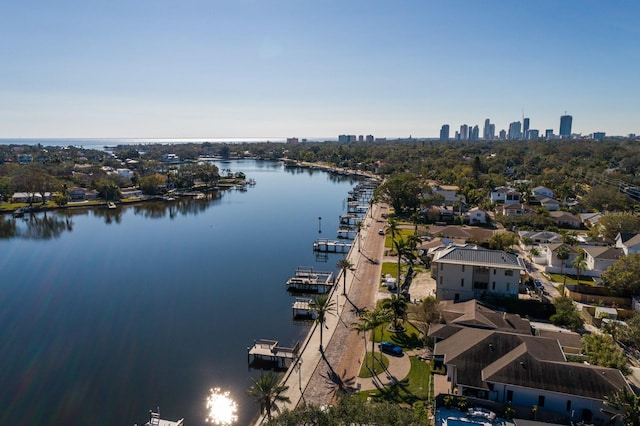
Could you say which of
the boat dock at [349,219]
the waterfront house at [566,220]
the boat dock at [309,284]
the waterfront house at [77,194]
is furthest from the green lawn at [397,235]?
the waterfront house at [77,194]

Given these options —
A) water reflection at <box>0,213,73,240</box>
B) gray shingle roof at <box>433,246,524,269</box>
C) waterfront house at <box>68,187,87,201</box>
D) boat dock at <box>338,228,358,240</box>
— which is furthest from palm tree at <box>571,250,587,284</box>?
waterfront house at <box>68,187,87,201</box>

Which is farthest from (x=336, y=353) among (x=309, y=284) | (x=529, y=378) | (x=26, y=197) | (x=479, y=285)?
(x=26, y=197)

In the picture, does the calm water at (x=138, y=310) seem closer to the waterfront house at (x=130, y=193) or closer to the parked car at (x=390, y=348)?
the parked car at (x=390, y=348)

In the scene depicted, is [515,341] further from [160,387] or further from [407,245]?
[160,387]

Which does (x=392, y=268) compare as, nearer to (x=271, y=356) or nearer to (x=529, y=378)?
(x=271, y=356)

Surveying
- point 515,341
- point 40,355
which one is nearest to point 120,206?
point 40,355
